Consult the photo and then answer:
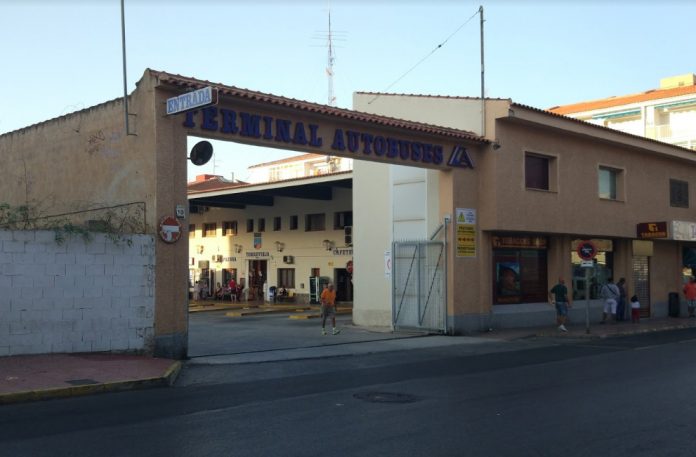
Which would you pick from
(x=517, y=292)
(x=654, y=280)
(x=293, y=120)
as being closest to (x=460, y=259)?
(x=517, y=292)

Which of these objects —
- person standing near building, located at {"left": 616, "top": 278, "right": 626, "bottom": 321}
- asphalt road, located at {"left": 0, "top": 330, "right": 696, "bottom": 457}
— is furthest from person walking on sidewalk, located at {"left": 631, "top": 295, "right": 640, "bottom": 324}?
asphalt road, located at {"left": 0, "top": 330, "right": 696, "bottom": 457}

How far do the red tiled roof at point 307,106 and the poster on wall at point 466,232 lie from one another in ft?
7.10

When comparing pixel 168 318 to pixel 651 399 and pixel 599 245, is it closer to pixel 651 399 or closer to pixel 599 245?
pixel 651 399

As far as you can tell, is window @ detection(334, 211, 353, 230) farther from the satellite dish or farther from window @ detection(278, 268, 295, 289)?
the satellite dish

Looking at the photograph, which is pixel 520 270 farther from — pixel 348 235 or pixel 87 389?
pixel 87 389

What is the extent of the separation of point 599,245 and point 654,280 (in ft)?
13.9

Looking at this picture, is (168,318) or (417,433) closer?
(417,433)

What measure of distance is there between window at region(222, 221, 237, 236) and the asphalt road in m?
27.6

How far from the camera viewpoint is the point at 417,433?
755cm

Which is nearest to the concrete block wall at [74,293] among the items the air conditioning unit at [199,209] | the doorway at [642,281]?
the doorway at [642,281]

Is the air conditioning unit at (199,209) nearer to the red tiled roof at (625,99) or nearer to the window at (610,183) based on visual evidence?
the window at (610,183)

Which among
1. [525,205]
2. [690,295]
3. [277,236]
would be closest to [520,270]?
[525,205]

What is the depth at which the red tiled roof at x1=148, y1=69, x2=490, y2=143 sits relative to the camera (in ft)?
46.7

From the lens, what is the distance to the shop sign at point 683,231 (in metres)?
27.5
